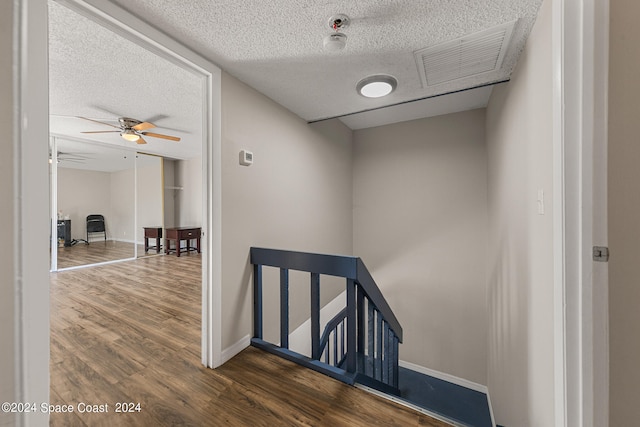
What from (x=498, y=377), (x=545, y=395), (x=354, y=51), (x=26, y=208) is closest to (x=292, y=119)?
(x=354, y=51)

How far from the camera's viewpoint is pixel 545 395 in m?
1.11

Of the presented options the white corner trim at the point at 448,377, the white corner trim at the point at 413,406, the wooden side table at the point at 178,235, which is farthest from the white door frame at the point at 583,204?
the wooden side table at the point at 178,235

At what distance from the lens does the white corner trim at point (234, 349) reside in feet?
5.50

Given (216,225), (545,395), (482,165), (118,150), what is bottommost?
(545,395)

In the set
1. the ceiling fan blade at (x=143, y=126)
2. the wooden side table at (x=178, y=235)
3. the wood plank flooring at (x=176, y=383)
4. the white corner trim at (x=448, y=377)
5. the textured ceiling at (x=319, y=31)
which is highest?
the ceiling fan blade at (x=143, y=126)

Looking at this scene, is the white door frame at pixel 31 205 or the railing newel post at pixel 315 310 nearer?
the white door frame at pixel 31 205

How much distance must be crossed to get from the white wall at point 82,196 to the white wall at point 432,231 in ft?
18.8

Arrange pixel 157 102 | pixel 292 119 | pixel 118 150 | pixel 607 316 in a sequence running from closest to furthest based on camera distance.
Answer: pixel 607 316
pixel 292 119
pixel 157 102
pixel 118 150

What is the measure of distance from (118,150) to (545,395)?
6.58m

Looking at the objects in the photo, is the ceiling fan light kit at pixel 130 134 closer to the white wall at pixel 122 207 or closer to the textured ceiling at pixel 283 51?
the textured ceiling at pixel 283 51

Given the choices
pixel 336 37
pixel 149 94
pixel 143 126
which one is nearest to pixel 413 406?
pixel 336 37

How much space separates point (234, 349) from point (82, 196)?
591cm

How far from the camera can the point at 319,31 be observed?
4.45 feet

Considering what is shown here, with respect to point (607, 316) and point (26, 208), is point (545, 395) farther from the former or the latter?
point (26, 208)
